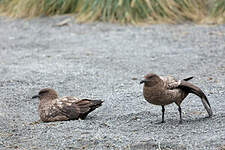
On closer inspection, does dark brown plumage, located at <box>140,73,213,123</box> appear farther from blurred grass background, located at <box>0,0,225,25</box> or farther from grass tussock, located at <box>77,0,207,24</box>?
grass tussock, located at <box>77,0,207,24</box>

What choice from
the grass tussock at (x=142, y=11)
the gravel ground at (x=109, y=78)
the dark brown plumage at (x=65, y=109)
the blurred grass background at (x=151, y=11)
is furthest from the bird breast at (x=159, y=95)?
the grass tussock at (x=142, y=11)

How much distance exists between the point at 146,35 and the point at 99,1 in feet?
5.80

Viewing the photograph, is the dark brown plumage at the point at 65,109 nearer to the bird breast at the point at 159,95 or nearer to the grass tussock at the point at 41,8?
the bird breast at the point at 159,95

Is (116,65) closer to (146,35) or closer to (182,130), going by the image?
(146,35)

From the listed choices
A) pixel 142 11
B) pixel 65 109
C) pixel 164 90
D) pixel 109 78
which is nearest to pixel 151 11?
pixel 142 11

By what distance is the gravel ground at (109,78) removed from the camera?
4992 mm

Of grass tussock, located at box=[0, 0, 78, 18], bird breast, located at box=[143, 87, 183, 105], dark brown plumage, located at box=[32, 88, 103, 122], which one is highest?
bird breast, located at box=[143, 87, 183, 105]

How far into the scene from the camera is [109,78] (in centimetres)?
792

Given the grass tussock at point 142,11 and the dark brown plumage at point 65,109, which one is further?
the grass tussock at point 142,11

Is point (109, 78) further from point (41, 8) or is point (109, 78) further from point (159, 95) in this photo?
point (41, 8)

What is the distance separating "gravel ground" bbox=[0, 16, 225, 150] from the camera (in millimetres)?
4992

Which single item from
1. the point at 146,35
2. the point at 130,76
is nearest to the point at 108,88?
the point at 130,76

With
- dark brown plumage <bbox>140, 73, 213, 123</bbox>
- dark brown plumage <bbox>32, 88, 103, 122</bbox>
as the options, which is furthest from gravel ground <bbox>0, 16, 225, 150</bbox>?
dark brown plumage <bbox>140, 73, 213, 123</bbox>

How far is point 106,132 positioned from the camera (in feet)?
16.9
